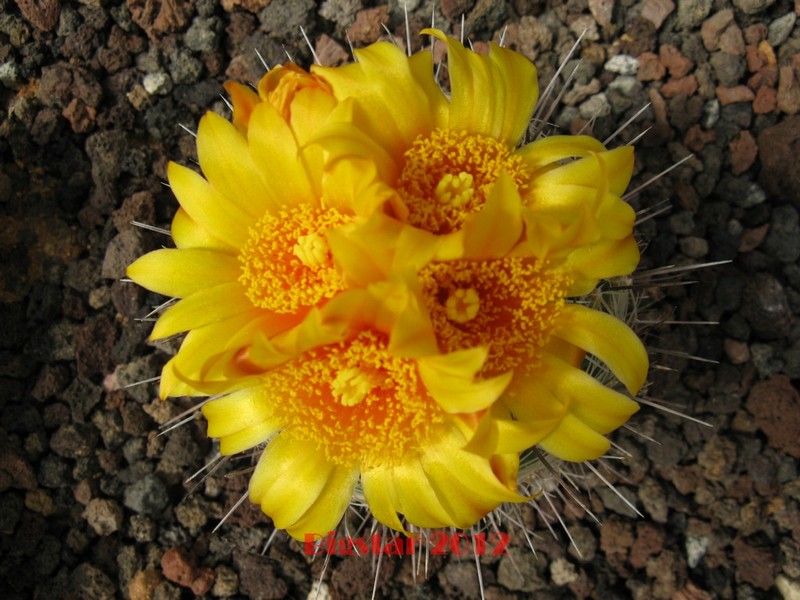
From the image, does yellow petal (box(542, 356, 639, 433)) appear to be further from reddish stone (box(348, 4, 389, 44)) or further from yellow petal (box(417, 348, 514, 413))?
reddish stone (box(348, 4, 389, 44))

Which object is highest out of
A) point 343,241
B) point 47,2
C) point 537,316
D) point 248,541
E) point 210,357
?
point 47,2

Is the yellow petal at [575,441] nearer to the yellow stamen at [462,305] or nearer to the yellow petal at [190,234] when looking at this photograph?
the yellow stamen at [462,305]

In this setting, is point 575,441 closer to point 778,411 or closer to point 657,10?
point 778,411

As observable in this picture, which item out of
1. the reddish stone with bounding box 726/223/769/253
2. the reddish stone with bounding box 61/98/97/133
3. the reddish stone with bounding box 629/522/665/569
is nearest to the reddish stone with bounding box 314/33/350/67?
the reddish stone with bounding box 61/98/97/133

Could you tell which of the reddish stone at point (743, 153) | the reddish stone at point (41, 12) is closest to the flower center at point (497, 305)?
the reddish stone at point (743, 153)

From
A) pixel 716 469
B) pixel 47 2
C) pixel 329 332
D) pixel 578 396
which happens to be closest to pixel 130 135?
pixel 47 2

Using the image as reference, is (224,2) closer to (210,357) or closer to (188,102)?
(188,102)

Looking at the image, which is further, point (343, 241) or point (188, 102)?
point (188, 102)
